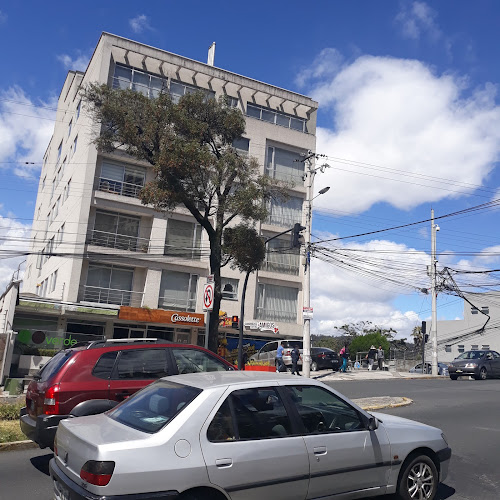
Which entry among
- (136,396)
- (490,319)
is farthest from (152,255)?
(490,319)

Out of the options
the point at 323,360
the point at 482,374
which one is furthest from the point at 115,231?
the point at 482,374

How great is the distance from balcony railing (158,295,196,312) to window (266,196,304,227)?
26.8 ft

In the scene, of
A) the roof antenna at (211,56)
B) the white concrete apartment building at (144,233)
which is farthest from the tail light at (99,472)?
the roof antenna at (211,56)

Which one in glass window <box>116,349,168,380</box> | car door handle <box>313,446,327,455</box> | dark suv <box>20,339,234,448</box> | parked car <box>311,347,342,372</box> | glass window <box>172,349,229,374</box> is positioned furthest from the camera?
parked car <box>311,347,342,372</box>

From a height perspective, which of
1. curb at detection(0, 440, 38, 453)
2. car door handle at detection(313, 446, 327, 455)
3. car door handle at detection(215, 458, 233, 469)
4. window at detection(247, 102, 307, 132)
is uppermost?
window at detection(247, 102, 307, 132)

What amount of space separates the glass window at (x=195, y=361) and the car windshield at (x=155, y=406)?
2.56 meters

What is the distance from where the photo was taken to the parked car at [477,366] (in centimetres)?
2394

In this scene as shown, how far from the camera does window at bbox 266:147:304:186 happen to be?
37281mm

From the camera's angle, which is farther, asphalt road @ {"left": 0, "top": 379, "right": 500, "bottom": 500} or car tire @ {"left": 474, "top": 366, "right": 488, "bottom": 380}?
car tire @ {"left": 474, "top": 366, "right": 488, "bottom": 380}

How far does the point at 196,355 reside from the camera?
26.1ft

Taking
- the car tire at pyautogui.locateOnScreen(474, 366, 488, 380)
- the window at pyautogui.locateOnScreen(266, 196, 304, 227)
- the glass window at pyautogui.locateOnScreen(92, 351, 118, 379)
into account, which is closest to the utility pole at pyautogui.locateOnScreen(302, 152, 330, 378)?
the car tire at pyautogui.locateOnScreen(474, 366, 488, 380)

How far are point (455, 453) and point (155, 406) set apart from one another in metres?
5.83

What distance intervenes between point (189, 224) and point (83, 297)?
7979 millimetres

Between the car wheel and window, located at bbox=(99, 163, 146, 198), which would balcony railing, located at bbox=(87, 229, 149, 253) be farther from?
the car wheel
